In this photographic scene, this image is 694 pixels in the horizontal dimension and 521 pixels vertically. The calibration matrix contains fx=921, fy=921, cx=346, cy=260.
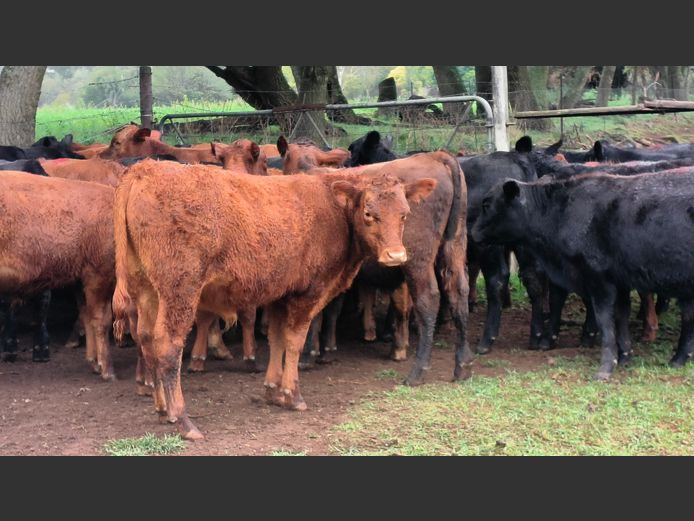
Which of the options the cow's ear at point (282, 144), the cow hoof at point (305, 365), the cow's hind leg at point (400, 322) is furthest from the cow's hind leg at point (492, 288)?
the cow's ear at point (282, 144)

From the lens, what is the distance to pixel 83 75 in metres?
118

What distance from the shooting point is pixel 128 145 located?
13438 millimetres

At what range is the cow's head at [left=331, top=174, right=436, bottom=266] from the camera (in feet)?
25.7

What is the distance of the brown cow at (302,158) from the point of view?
11109 millimetres

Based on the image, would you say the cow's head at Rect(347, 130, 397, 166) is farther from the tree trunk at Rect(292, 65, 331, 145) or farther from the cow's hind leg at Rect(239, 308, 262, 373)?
the tree trunk at Rect(292, 65, 331, 145)

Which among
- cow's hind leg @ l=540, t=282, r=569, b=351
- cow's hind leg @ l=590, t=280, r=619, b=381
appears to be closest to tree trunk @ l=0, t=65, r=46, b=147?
cow's hind leg @ l=540, t=282, r=569, b=351

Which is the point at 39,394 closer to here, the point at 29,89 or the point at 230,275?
the point at 230,275

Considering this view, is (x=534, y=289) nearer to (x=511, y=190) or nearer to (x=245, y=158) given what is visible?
(x=511, y=190)

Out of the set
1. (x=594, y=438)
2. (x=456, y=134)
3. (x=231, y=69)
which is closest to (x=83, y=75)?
(x=231, y=69)

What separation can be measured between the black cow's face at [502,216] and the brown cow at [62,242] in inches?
157

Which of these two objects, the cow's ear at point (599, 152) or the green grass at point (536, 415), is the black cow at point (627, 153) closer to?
the cow's ear at point (599, 152)

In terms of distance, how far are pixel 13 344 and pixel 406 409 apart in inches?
184

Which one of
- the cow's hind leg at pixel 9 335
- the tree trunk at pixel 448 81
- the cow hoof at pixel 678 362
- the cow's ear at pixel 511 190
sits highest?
the tree trunk at pixel 448 81

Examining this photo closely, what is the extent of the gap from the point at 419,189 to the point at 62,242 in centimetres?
361
